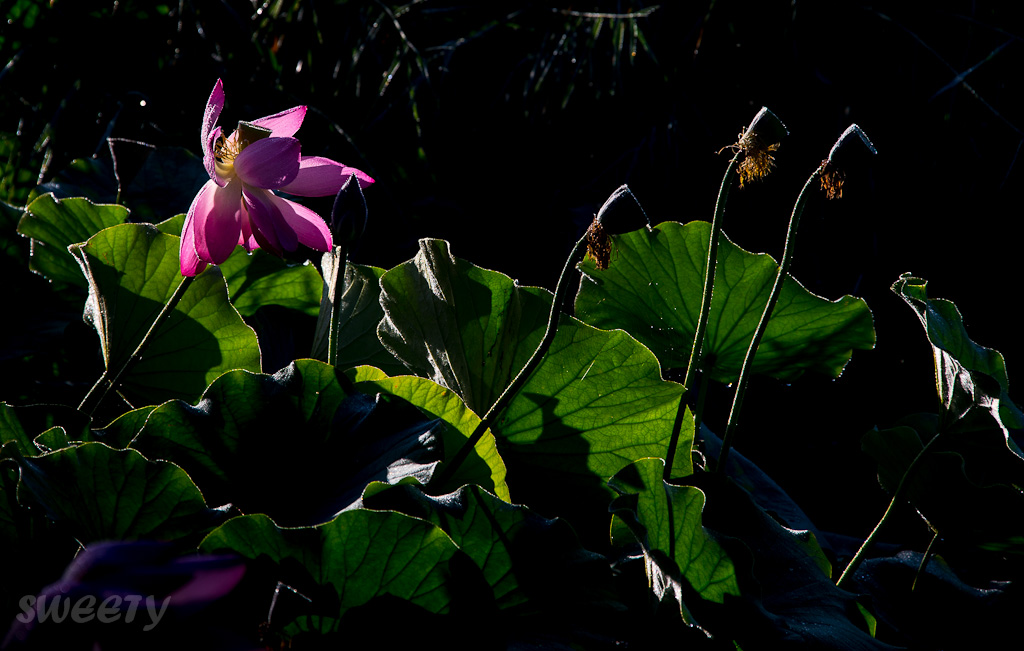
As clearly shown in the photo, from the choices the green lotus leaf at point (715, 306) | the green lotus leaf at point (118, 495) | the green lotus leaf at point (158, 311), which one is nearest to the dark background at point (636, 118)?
the green lotus leaf at point (715, 306)

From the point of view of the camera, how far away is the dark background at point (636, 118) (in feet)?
6.36

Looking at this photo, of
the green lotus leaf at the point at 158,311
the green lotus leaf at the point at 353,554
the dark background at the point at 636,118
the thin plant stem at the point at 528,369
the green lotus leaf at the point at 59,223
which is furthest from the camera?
the dark background at the point at 636,118

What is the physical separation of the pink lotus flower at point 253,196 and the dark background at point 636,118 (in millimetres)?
1241

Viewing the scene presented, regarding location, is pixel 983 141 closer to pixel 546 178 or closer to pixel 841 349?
pixel 546 178

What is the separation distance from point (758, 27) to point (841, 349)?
4.88ft

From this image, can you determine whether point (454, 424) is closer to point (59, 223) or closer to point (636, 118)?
point (59, 223)

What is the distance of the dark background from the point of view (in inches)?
76.3

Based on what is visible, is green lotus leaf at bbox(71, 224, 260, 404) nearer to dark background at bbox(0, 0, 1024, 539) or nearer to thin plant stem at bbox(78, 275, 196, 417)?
thin plant stem at bbox(78, 275, 196, 417)

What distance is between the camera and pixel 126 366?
25.3 inches

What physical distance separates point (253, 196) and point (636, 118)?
1.76 m

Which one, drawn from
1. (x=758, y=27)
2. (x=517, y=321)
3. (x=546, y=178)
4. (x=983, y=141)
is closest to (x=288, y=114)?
(x=517, y=321)

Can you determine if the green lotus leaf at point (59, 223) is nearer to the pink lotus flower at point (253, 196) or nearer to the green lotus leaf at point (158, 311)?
the green lotus leaf at point (158, 311)

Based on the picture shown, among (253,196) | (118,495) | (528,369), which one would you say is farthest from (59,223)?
(528,369)

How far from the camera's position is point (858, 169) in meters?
0.57
